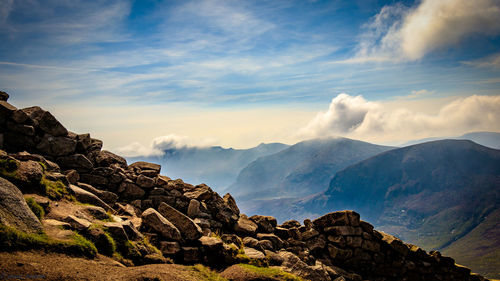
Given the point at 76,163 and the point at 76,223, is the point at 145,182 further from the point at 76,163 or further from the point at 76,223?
the point at 76,223

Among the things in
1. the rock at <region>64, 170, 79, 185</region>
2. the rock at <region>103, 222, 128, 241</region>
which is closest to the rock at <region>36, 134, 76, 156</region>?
the rock at <region>64, 170, 79, 185</region>

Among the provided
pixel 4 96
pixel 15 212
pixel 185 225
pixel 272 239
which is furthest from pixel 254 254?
pixel 4 96

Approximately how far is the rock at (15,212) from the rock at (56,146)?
11859mm

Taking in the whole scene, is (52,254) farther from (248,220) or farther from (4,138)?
(248,220)

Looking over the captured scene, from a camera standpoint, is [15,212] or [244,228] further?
[244,228]

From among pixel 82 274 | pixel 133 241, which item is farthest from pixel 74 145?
pixel 82 274

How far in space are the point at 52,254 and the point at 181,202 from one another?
14462mm

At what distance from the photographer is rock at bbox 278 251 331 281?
23083 mm

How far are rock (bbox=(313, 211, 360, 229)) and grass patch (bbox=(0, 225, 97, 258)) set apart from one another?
24.7m

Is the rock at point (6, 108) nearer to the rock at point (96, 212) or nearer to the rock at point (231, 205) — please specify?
the rock at point (96, 212)

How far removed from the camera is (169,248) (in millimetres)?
19391

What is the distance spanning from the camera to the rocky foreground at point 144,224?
15961 mm

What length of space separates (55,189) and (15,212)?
588cm

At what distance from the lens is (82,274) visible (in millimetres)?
13016
